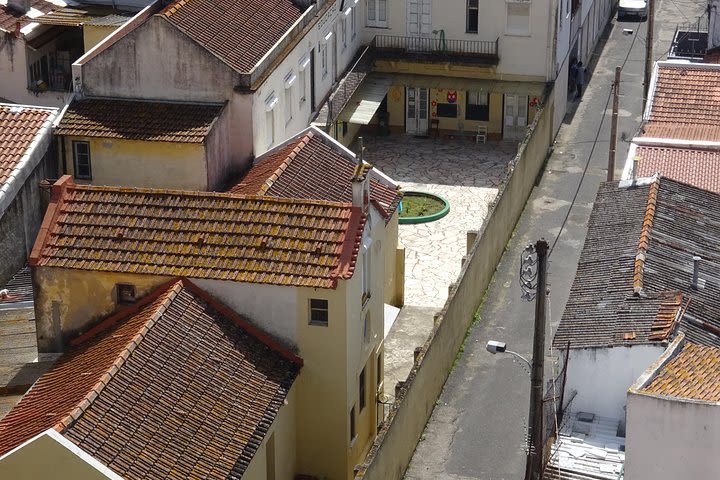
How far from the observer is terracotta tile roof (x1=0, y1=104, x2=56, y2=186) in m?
47.5

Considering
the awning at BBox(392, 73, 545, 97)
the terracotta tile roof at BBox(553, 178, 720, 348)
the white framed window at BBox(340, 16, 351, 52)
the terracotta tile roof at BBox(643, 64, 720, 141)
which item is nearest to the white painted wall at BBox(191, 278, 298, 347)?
the terracotta tile roof at BBox(553, 178, 720, 348)

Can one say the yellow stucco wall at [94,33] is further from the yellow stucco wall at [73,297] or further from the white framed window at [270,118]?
the yellow stucco wall at [73,297]

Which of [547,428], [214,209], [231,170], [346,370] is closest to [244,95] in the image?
[231,170]

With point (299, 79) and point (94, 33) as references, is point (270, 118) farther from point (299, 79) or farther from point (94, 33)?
point (94, 33)

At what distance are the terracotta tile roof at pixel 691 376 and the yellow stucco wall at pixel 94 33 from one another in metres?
27.0

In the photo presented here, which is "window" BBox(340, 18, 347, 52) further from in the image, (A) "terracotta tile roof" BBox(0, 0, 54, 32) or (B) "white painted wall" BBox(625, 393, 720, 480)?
(B) "white painted wall" BBox(625, 393, 720, 480)

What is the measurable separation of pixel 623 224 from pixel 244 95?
13.6 metres

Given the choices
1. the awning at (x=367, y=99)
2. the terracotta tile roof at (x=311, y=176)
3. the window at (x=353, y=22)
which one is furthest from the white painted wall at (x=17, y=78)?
the window at (x=353, y=22)

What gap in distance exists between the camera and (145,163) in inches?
1972

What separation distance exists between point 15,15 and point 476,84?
2005 centimetres

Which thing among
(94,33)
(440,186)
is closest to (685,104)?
→ (440,186)

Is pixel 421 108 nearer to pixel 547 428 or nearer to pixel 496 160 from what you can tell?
pixel 496 160

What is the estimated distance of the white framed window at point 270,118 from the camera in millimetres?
52594

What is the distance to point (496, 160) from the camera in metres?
64.4
